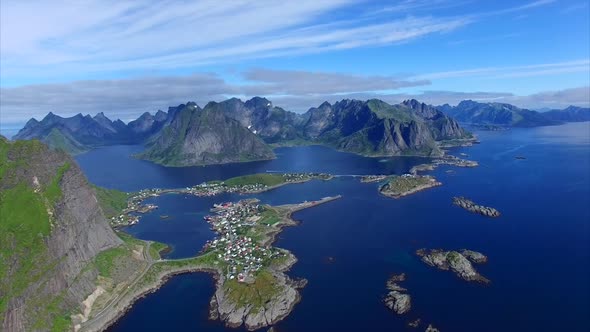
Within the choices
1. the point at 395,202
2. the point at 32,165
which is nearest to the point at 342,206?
the point at 395,202

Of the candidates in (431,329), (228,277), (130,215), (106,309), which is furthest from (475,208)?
(130,215)

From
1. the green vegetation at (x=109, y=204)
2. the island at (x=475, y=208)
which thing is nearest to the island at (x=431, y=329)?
the island at (x=475, y=208)

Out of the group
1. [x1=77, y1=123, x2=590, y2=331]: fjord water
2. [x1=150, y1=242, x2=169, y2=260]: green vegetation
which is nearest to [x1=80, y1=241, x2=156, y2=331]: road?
[x1=150, y1=242, x2=169, y2=260]: green vegetation

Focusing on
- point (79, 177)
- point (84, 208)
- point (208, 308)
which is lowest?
point (208, 308)

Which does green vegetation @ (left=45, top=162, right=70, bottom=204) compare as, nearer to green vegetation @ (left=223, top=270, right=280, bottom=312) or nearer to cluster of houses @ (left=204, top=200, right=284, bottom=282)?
cluster of houses @ (left=204, top=200, right=284, bottom=282)

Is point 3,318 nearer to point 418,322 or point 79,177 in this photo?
point 79,177

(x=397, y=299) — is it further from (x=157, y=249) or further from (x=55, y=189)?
(x=55, y=189)

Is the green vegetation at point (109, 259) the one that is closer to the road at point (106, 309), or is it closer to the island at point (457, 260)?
the road at point (106, 309)
